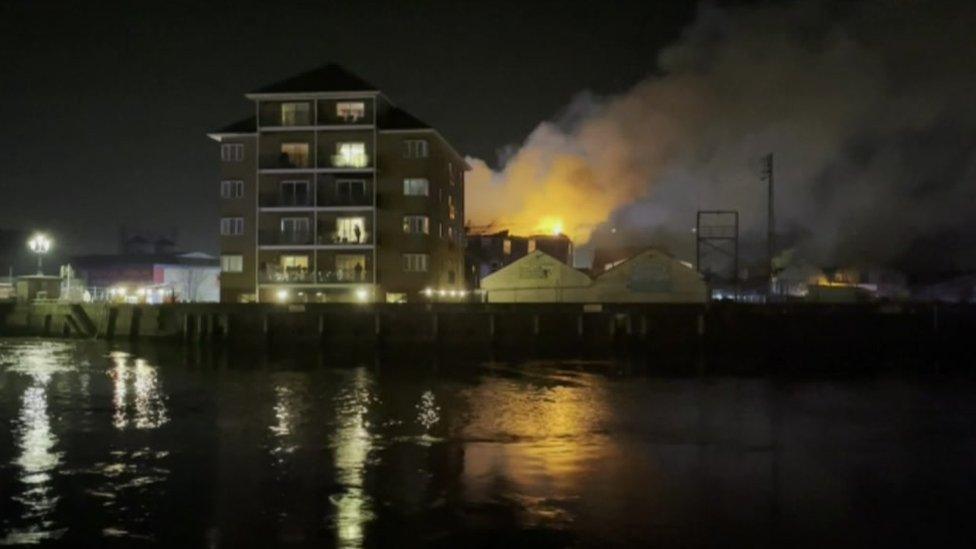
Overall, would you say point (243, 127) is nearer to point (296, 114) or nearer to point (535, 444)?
point (296, 114)

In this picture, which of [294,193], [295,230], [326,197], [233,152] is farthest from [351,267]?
[233,152]

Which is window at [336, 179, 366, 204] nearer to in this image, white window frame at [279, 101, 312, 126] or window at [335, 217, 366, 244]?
window at [335, 217, 366, 244]

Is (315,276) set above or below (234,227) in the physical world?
below

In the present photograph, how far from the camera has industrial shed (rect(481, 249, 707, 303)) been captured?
62344 mm

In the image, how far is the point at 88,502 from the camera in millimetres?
17094

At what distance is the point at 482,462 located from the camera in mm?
21078

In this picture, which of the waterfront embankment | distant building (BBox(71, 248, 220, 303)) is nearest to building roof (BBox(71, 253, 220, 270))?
distant building (BBox(71, 248, 220, 303))

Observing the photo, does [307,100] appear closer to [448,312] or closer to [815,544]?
[448,312]

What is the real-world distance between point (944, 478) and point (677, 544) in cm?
889

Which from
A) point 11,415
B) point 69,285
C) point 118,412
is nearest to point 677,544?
point 118,412

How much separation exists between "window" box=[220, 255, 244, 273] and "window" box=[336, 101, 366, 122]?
12437mm

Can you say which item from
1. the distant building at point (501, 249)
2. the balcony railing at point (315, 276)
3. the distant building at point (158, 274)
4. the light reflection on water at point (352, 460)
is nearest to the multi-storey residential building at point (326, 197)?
the balcony railing at point (315, 276)

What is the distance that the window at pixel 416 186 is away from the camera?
215ft

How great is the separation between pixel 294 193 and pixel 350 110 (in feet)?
23.1
